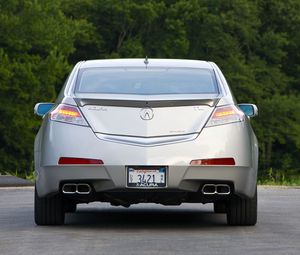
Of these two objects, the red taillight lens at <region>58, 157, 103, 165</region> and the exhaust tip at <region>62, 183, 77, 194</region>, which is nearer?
the red taillight lens at <region>58, 157, 103, 165</region>

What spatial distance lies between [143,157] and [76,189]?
2.27 feet

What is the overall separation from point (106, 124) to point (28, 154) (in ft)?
174

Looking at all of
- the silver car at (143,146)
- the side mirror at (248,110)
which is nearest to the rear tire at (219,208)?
the side mirror at (248,110)

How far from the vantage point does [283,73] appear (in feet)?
254

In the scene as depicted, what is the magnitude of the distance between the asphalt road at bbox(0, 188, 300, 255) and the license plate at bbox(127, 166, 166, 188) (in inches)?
16.2

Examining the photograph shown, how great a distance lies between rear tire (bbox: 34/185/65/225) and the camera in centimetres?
1207

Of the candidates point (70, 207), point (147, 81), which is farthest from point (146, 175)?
point (70, 207)

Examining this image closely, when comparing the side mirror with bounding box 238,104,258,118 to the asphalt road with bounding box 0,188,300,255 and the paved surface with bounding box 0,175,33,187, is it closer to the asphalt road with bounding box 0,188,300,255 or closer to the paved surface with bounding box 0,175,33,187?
the asphalt road with bounding box 0,188,300,255

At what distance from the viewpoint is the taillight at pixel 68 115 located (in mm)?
11641

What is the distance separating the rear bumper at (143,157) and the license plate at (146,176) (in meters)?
0.05

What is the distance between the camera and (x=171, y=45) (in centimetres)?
7294

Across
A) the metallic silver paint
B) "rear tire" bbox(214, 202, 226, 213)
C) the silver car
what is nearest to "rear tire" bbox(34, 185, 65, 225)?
the silver car

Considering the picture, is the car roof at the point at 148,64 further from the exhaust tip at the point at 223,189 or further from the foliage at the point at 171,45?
the foliage at the point at 171,45

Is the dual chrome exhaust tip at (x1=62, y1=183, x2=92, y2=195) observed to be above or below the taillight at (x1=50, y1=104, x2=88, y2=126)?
below
